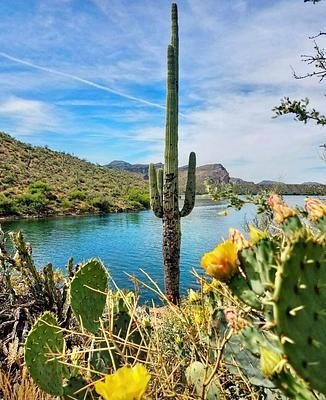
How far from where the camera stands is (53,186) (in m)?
39.5

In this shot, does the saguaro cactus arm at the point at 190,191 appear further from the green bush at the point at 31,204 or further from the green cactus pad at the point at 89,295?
the green bush at the point at 31,204

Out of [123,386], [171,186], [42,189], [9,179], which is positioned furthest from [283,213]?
[9,179]

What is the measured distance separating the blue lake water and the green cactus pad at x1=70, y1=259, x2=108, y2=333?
377 inches

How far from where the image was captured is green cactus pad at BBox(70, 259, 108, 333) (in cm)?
193

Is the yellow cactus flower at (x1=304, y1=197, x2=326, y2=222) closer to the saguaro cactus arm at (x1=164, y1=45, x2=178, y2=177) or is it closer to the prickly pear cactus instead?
the prickly pear cactus

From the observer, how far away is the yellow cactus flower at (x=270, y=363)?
80 centimetres

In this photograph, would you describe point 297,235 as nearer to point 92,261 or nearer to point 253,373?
point 253,373

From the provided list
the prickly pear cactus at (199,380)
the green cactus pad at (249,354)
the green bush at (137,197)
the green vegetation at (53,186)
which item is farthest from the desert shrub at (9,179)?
the green cactus pad at (249,354)

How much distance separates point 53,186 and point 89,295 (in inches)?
1530

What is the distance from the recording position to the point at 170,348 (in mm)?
2826

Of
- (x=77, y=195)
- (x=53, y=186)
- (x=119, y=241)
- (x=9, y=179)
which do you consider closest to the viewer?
(x=119, y=241)

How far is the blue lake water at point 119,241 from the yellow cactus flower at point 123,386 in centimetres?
1071

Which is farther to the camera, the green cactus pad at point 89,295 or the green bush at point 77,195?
the green bush at point 77,195

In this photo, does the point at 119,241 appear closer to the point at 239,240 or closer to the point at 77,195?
the point at 77,195
